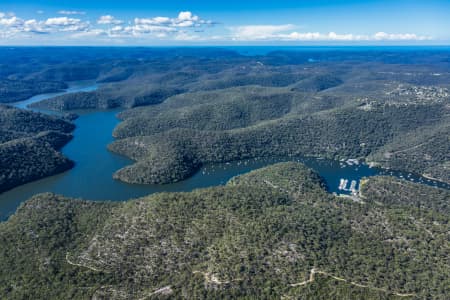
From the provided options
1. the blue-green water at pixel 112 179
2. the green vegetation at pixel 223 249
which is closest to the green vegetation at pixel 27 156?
the blue-green water at pixel 112 179

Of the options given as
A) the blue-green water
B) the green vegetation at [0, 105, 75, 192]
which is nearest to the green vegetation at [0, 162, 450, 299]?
the blue-green water

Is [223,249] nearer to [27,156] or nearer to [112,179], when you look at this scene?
[112,179]

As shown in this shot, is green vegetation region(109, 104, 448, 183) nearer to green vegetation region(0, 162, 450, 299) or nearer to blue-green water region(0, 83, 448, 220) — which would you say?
blue-green water region(0, 83, 448, 220)

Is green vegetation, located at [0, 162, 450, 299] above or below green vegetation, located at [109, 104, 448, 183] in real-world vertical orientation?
below

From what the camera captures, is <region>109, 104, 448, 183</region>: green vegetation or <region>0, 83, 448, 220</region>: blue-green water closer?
<region>0, 83, 448, 220</region>: blue-green water

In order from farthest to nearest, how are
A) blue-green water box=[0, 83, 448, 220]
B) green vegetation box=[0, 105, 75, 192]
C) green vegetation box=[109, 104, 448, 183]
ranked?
green vegetation box=[109, 104, 448, 183], green vegetation box=[0, 105, 75, 192], blue-green water box=[0, 83, 448, 220]

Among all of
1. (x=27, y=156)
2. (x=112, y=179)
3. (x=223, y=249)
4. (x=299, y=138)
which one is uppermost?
(x=299, y=138)

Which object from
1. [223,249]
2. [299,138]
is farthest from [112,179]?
[299,138]

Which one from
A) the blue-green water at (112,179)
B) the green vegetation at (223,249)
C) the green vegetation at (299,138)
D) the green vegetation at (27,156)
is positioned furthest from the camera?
the green vegetation at (299,138)

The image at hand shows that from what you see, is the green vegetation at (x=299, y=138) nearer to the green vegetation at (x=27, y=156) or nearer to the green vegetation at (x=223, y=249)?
the green vegetation at (x=27, y=156)
